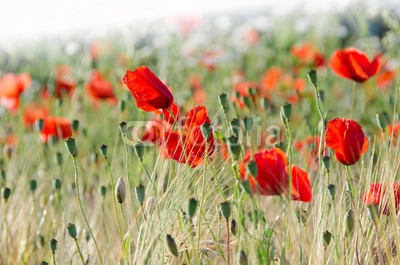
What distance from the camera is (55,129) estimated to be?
9.12 ft

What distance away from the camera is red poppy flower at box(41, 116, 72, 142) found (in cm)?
273

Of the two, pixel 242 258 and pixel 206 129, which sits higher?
pixel 206 129

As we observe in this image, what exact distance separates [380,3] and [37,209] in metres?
5.54

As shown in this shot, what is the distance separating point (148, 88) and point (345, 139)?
43cm

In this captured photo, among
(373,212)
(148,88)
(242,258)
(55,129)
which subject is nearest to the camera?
(242,258)

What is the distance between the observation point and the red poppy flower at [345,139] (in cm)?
163

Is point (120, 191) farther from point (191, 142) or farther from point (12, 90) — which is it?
point (12, 90)

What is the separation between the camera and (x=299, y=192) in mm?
1746

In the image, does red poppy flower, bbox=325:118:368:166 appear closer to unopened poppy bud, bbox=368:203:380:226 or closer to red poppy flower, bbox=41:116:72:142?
unopened poppy bud, bbox=368:203:380:226

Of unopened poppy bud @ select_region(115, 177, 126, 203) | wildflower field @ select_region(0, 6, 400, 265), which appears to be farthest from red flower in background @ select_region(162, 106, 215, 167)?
unopened poppy bud @ select_region(115, 177, 126, 203)

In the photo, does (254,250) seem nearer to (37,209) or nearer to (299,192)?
(299,192)

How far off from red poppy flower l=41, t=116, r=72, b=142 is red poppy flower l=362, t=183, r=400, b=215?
128 centimetres

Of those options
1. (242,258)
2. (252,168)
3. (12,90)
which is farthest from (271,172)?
(12,90)

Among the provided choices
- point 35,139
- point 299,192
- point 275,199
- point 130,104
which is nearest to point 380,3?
point 130,104
